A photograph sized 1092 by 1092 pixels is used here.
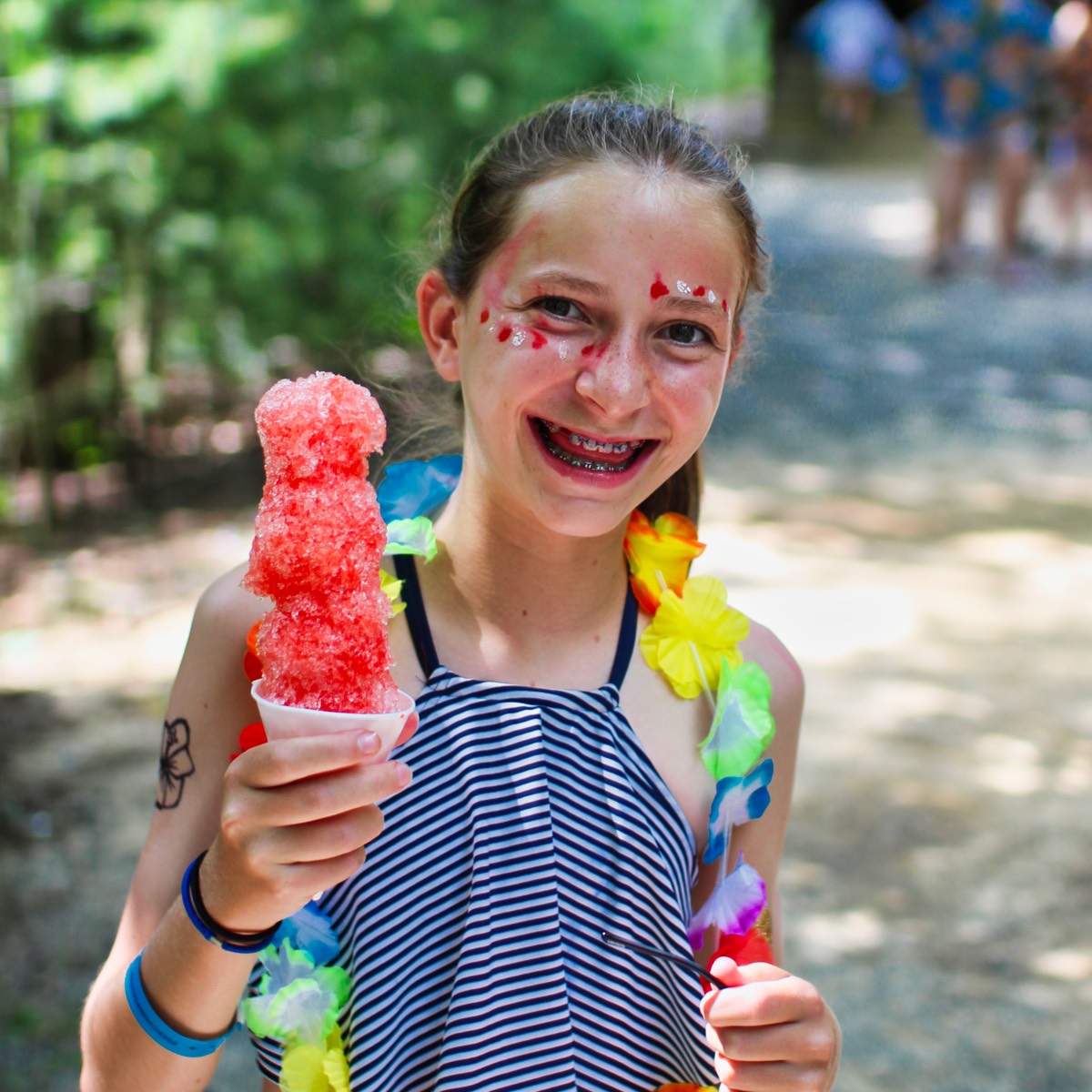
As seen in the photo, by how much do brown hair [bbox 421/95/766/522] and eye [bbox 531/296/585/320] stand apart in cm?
18

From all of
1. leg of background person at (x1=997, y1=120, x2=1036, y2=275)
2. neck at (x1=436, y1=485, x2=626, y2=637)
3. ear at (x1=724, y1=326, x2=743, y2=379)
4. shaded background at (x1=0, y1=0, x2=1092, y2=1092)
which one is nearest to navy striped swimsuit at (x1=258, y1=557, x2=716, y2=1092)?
neck at (x1=436, y1=485, x2=626, y2=637)

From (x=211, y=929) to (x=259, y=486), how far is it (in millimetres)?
7359

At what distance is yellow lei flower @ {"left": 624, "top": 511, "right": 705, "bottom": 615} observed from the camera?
2.35m

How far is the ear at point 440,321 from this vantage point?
2.29m

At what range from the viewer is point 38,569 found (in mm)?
7555

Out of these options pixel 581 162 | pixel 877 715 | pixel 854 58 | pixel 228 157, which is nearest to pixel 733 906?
pixel 581 162

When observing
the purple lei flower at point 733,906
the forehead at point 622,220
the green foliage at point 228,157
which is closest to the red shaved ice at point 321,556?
the forehead at point 622,220

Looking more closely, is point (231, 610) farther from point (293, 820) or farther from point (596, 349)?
point (596, 349)

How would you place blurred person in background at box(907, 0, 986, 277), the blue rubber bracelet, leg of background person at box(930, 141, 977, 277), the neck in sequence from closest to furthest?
the blue rubber bracelet
the neck
blurred person in background at box(907, 0, 986, 277)
leg of background person at box(930, 141, 977, 277)

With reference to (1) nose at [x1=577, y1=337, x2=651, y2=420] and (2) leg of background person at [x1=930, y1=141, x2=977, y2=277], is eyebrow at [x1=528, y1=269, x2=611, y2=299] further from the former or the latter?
(2) leg of background person at [x1=930, y1=141, x2=977, y2=277]

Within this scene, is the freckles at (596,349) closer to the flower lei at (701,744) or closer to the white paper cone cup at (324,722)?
the flower lei at (701,744)

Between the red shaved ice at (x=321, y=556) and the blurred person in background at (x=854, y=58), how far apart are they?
70.1ft

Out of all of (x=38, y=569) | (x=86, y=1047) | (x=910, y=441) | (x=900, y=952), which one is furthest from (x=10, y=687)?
(x=910, y=441)

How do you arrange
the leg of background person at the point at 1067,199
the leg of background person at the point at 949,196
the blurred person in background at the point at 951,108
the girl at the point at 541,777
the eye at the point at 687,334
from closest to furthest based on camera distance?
the girl at the point at 541,777 → the eye at the point at 687,334 → the blurred person in background at the point at 951,108 → the leg of background person at the point at 949,196 → the leg of background person at the point at 1067,199
